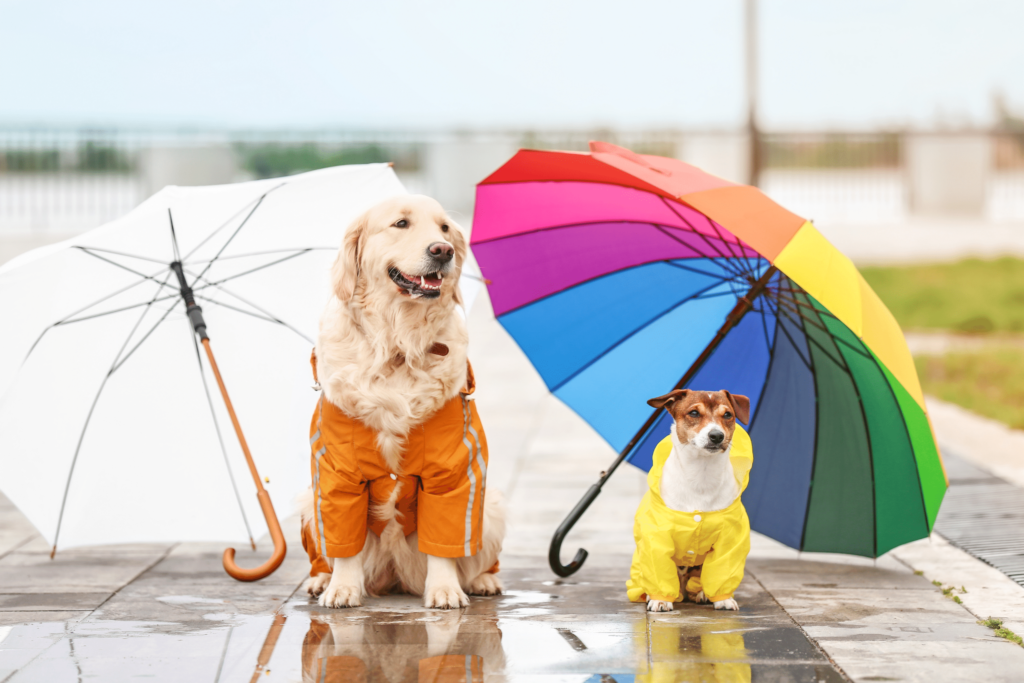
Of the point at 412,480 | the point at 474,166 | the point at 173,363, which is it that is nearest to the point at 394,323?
the point at 412,480

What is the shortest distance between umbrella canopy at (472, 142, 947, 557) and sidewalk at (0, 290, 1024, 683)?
47 cm

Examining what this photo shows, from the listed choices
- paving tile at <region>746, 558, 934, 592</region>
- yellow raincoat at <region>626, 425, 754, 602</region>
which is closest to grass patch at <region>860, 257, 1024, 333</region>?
paving tile at <region>746, 558, 934, 592</region>

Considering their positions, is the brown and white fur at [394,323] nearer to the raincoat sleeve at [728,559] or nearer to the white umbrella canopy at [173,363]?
the white umbrella canopy at [173,363]

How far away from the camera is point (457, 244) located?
438 centimetres

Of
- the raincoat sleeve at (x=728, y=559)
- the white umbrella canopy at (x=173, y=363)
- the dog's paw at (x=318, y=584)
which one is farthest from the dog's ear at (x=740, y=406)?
the dog's paw at (x=318, y=584)

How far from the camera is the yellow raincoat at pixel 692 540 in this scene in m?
4.26

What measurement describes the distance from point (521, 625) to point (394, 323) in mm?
1351

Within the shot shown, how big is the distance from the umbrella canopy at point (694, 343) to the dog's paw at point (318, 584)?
1.42 metres

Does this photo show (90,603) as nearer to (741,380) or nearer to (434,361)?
(434,361)

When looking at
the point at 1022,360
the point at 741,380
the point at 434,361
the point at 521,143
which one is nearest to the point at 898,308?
the point at 1022,360

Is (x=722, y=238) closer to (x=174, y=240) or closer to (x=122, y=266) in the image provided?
(x=174, y=240)

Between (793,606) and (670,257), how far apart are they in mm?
1679

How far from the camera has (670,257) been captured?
4863 mm

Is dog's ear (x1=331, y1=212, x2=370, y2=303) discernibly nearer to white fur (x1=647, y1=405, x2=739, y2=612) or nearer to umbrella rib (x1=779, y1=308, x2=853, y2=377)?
white fur (x1=647, y1=405, x2=739, y2=612)
